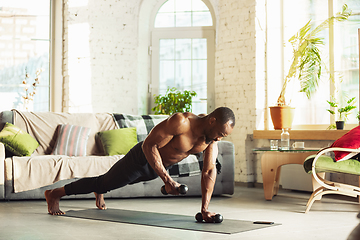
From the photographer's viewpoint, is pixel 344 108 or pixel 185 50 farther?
pixel 185 50

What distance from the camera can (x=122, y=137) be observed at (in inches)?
192

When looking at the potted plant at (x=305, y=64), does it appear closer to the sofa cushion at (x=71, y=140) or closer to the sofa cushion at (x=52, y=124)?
the sofa cushion at (x=52, y=124)

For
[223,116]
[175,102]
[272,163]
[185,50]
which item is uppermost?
[185,50]

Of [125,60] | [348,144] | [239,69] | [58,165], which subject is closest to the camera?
[348,144]

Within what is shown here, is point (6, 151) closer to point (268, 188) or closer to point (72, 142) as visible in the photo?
point (72, 142)

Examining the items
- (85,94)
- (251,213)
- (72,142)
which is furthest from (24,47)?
(251,213)

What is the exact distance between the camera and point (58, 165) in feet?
13.5

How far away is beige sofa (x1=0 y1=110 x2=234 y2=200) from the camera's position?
4086 millimetres

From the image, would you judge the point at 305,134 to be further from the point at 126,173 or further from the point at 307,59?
the point at 126,173

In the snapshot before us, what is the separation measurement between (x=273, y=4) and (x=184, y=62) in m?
1.68

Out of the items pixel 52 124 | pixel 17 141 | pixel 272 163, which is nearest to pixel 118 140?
pixel 52 124

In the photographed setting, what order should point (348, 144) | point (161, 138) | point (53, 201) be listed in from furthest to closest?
point (348, 144)
point (53, 201)
point (161, 138)

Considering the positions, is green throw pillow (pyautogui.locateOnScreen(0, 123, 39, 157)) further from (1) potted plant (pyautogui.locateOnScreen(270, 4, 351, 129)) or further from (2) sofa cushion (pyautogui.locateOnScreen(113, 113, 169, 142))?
(1) potted plant (pyautogui.locateOnScreen(270, 4, 351, 129))

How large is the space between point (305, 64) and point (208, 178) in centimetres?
312
